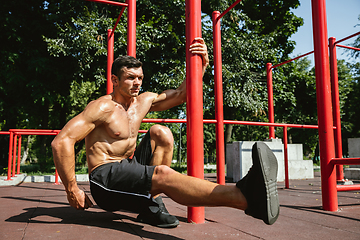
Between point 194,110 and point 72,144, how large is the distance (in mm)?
964

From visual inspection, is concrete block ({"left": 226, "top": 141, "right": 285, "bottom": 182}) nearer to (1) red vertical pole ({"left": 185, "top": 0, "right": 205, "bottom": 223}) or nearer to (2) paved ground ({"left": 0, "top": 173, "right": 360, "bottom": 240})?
(2) paved ground ({"left": 0, "top": 173, "right": 360, "bottom": 240})

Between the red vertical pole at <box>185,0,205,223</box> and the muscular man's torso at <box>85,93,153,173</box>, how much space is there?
1.53 feet

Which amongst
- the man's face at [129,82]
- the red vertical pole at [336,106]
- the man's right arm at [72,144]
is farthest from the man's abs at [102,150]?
the red vertical pole at [336,106]

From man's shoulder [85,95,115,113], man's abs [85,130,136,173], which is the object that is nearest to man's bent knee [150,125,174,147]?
man's abs [85,130,136,173]

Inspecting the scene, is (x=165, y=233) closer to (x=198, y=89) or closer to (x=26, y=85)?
(x=198, y=89)

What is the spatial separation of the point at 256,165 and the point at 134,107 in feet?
3.77

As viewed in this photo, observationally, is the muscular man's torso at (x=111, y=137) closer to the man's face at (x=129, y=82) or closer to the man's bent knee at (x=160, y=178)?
the man's face at (x=129, y=82)

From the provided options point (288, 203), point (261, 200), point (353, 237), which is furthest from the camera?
point (288, 203)

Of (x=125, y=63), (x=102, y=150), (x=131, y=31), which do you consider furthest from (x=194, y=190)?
(x=131, y=31)

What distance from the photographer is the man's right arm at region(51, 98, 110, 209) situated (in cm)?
185

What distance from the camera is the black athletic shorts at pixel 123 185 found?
1.79 metres

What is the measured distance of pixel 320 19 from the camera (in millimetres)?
3080

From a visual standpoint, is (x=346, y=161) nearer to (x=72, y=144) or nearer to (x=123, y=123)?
(x=123, y=123)

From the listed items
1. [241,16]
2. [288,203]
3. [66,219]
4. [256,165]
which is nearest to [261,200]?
[256,165]
